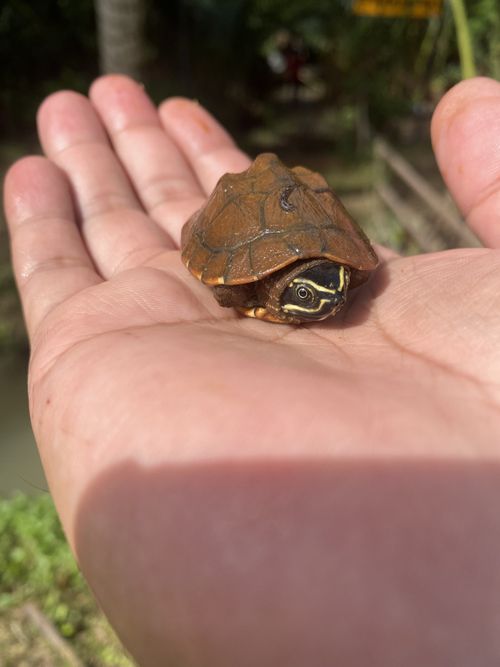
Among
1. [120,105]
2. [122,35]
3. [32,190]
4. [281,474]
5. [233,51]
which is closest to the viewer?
[281,474]

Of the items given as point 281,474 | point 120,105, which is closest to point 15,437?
point 120,105

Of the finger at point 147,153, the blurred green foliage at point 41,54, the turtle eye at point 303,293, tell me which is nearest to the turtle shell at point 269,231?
the turtle eye at point 303,293

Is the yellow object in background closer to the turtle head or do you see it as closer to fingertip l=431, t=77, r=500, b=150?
fingertip l=431, t=77, r=500, b=150

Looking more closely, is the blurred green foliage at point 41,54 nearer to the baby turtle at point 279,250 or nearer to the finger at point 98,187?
the finger at point 98,187

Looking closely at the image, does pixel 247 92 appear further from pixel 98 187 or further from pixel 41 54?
pixel 98 187

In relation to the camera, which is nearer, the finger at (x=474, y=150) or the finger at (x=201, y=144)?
the finger at (x=474, y=150)

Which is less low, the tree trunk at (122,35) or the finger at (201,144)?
the tree trunk at (122,35)
